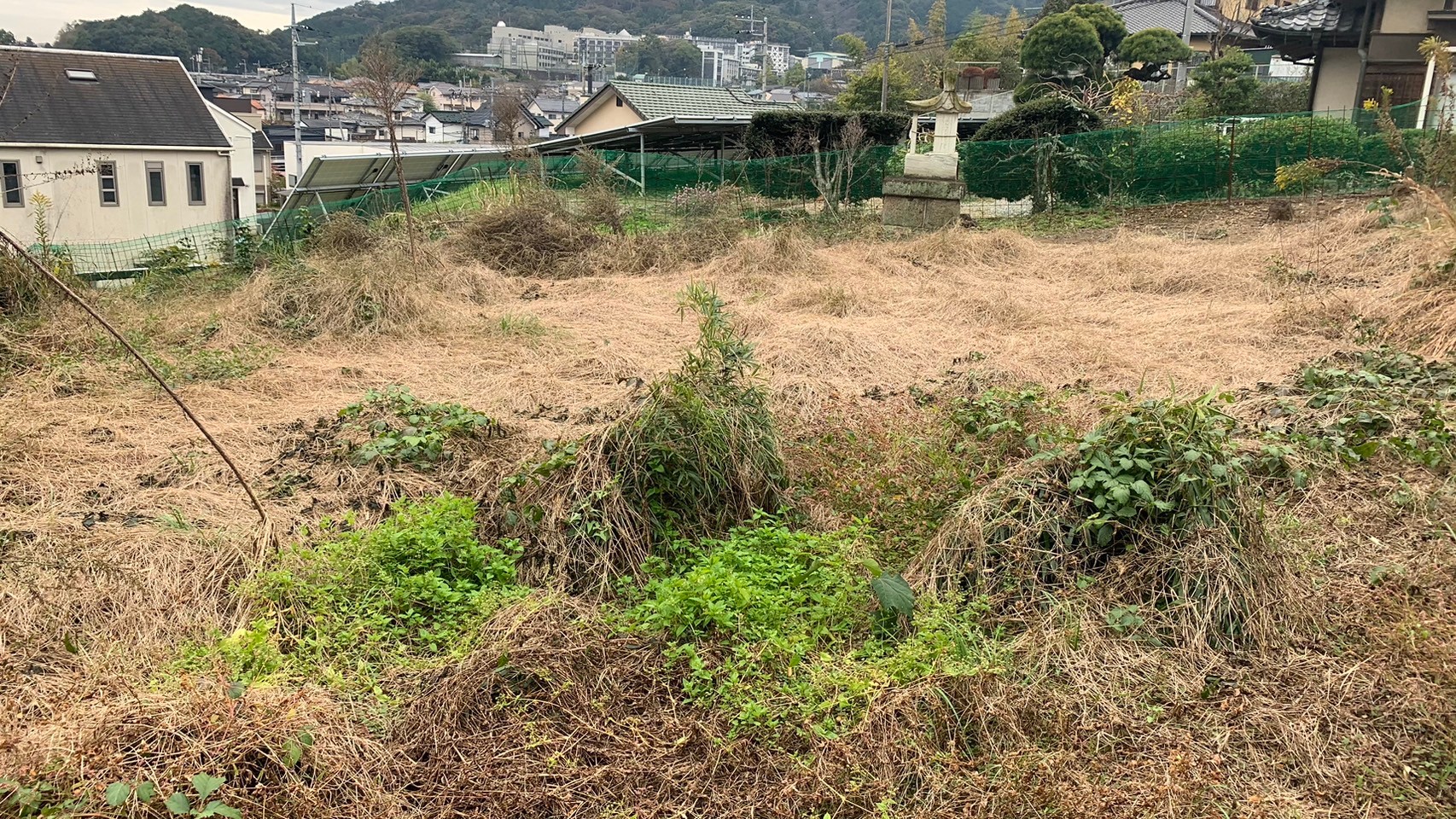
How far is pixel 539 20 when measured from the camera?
360 feet

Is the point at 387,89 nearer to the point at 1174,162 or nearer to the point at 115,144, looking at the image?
the point at 1174,162

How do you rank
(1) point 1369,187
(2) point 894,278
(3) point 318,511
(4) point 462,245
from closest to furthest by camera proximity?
(3) point 318,511 → (2) point 894,278 → (4) point 462,245 → (1) point 1369,187

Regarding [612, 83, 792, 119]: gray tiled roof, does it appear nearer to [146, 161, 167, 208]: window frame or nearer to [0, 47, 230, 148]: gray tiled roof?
[0, 47, 230, 148]: gray tiled roof

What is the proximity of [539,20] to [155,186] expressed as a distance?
88861 millimetres

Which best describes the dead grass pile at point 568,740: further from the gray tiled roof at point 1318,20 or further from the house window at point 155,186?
the house window at point 155,186

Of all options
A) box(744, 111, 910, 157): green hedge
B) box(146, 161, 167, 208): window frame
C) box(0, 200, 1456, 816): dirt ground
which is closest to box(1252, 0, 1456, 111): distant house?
box(744, 111, 910, 157): green hedge

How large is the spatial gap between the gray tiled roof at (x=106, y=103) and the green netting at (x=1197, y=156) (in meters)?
26.0

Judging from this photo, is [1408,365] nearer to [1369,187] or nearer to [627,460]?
[627,460]

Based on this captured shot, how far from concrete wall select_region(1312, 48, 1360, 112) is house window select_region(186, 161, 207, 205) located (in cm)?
3075

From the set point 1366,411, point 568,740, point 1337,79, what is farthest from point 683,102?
point 568,740

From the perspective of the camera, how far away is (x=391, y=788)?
2.61m

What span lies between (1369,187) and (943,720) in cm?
1364

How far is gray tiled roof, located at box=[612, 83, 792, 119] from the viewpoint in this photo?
23125 mm

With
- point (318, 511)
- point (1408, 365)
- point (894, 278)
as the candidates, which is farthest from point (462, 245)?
point (1408, 365)
